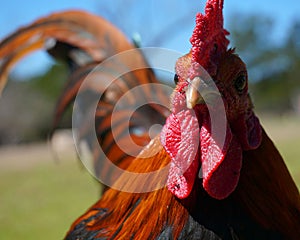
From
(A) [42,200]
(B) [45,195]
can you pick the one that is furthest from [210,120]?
(B) [45,195]

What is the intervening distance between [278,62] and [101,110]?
31638mm

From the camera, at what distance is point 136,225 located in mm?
1526

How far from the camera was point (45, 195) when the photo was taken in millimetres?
6172

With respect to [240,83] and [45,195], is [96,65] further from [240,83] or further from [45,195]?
[45,195]

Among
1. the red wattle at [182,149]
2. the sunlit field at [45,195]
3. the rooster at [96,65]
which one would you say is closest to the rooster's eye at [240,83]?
the red wattle at [182,149]

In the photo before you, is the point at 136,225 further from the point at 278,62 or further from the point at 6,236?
the point at 278,62

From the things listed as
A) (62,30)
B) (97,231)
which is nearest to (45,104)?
(62,30)

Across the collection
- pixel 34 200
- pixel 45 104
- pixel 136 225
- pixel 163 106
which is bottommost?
pixel 136 225

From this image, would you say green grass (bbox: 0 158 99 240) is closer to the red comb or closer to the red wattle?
the red wattle

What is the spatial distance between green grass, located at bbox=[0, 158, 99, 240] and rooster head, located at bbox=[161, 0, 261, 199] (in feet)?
9.24

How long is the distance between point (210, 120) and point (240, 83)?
0.55ft

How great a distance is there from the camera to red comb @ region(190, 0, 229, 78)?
4.60ft

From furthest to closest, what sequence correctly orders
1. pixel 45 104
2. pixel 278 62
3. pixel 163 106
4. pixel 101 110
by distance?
pixel 278 62
pixel 45 104
pixel 101 110
pixel 163 106

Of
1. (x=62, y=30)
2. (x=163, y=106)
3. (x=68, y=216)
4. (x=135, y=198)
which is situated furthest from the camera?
(x=68, y=216)
